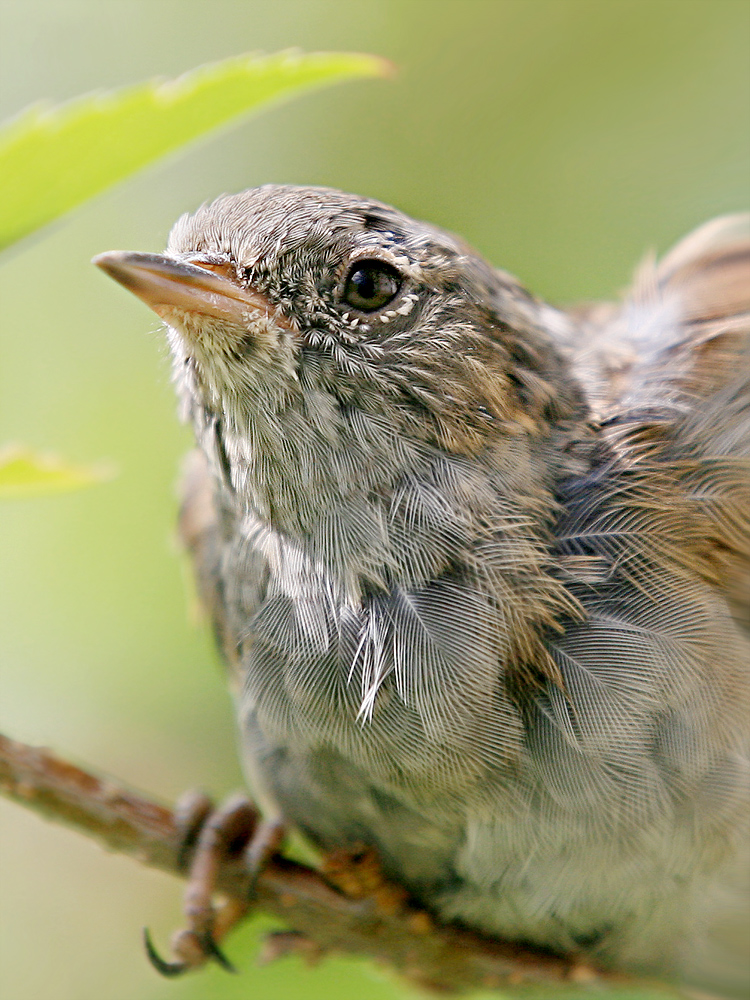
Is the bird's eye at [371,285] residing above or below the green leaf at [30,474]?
above

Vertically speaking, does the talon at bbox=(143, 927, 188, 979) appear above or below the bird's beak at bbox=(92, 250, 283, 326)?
below

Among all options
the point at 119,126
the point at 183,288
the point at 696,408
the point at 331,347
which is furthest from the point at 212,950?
the point at 119,126

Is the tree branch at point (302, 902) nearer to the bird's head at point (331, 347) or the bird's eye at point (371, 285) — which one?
the bird's head at point (331, 347)

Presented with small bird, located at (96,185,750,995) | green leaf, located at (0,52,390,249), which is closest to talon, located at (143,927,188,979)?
small bird, located at (96,185,750,995)

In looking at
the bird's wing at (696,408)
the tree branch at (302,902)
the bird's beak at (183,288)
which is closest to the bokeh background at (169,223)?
the tree branch at (302,902)

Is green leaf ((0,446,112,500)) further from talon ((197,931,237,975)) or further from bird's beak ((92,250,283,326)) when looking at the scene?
talon ((197,931,237,975))

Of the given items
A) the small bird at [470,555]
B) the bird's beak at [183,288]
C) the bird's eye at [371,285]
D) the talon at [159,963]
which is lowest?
the talon at [159,963]

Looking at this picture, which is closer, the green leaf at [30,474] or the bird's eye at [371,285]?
the green leaf at [30,474]
